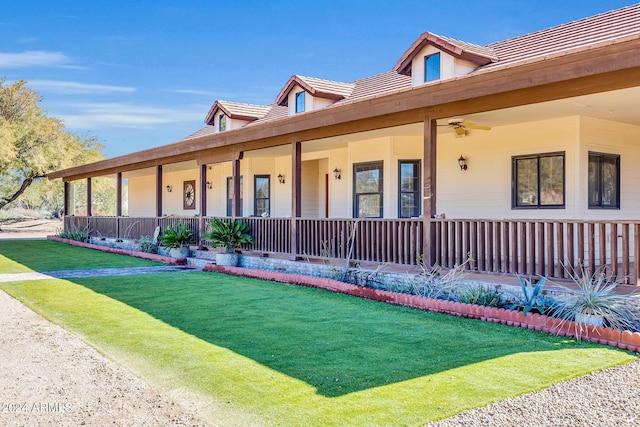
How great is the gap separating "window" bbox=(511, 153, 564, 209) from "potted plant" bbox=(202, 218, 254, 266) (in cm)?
568

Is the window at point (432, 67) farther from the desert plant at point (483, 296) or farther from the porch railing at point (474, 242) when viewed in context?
the desert plant at point (483, 296)

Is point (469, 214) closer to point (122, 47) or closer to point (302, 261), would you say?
Answer: point (302, 261)

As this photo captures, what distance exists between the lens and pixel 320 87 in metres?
14.1

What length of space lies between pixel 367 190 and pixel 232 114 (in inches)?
254

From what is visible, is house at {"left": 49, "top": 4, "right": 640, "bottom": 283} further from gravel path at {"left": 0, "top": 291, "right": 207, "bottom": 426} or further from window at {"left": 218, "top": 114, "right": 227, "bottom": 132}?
gravel path at {"left": 0, "top": 291, "right": 207, "bottom": 426}

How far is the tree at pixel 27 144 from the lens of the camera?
2691cm

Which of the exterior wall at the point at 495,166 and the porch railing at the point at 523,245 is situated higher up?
the exterior wall at the point at 495,166

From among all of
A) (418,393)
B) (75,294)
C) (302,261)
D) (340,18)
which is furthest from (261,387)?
(340,18)

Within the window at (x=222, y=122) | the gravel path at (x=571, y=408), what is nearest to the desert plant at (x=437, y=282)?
the gravel path at (x=571, y=408)

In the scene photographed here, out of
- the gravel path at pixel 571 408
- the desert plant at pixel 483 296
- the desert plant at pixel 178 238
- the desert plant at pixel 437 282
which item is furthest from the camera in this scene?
the desert plant at pixel 178 238

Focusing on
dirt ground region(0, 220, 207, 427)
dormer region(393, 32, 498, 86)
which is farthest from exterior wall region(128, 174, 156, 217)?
dirt ground region(0, 220, 207, 427)

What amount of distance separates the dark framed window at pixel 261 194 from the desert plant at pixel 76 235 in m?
7.76

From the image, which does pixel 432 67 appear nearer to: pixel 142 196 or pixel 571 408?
pixel 571 408

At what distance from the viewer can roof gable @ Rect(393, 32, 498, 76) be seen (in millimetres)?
10703
